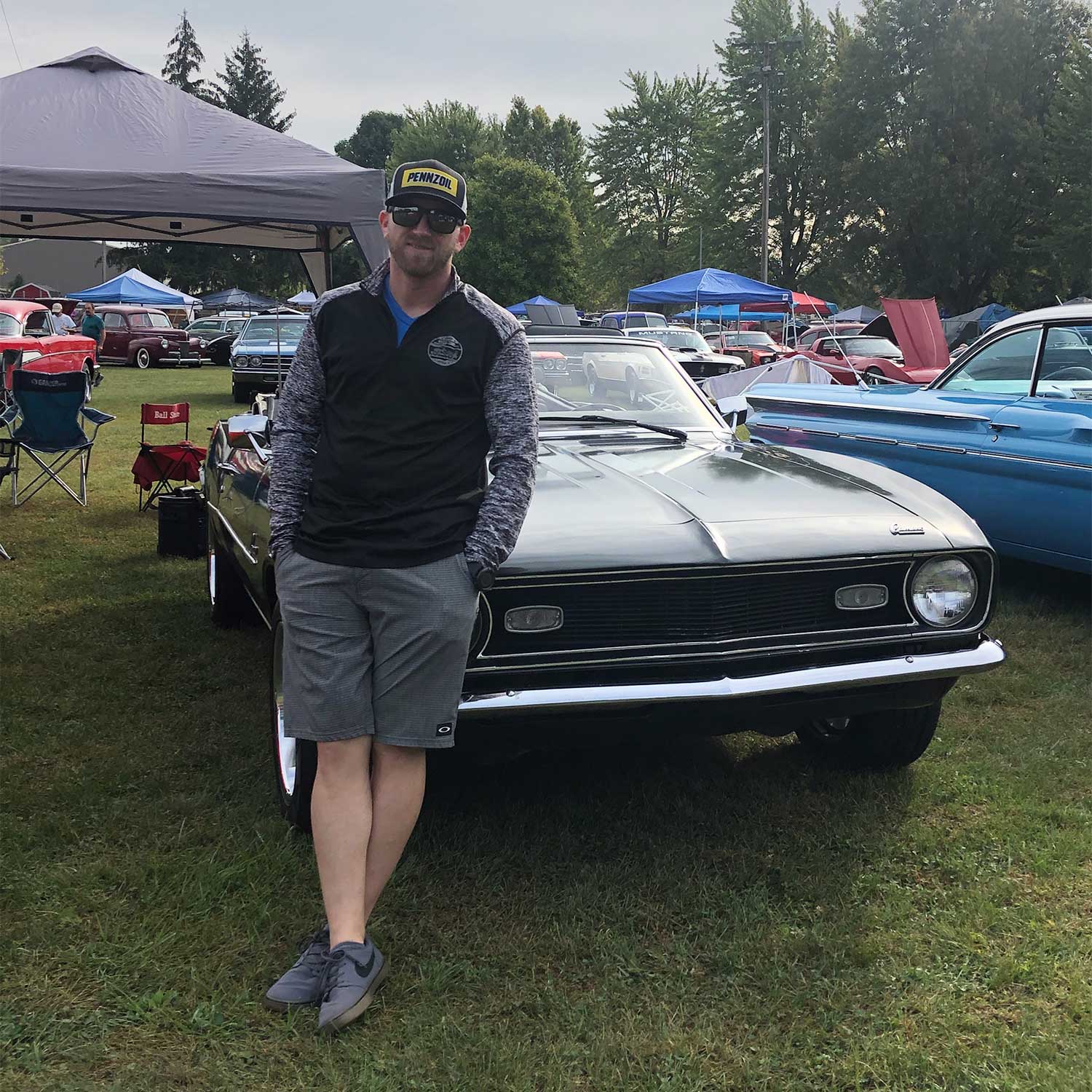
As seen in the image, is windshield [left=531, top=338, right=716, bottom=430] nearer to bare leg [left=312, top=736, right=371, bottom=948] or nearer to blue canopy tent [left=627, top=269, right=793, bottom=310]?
bare leg [left=312, top=736, right=371, bottom=948]

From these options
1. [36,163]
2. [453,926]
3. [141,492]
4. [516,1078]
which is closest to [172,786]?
[453,926]

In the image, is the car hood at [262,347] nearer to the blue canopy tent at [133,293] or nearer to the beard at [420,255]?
the beard at [420,255]

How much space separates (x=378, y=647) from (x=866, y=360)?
16.6 metres

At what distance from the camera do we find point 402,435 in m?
2.44

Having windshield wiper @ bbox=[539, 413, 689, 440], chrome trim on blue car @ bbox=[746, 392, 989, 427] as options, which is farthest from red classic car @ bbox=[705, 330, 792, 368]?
windshield wiper @ bbox=[539, 413, 689, 440]

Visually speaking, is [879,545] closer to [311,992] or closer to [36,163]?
[311,992]

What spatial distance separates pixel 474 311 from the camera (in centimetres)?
253

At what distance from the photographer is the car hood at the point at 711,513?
9.55 ft

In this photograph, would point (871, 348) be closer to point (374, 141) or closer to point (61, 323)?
point (61, 323)

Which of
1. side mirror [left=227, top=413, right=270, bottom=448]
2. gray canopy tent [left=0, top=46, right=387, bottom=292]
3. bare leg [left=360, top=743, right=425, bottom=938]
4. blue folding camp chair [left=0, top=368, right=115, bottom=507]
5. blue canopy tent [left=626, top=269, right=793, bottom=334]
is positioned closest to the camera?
bare leg [left=360, top=743, right=425, bottom=938]

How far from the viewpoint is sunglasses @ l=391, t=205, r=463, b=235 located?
2.45 m

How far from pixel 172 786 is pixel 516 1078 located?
6.16 feet

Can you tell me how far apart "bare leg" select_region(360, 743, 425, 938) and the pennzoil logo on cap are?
129 cm

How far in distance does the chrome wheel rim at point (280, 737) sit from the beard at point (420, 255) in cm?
124
